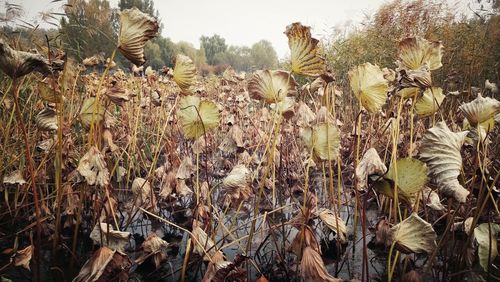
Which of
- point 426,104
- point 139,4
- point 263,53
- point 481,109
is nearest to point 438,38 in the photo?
point 426,104

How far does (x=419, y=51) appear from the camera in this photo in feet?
3.19

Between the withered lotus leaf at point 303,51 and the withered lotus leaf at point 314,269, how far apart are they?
21.9 inches

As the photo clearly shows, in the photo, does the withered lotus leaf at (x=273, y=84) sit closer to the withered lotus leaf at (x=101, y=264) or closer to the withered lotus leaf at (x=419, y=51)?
the withered lotus leaf at (x=419, y=51)

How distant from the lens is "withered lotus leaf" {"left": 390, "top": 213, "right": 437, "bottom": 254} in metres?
0.69

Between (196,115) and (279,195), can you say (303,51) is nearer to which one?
(196,115)

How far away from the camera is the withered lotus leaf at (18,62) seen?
0.66 meters

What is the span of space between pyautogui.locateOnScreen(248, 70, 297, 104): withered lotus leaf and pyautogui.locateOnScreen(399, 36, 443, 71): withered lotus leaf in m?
0.36

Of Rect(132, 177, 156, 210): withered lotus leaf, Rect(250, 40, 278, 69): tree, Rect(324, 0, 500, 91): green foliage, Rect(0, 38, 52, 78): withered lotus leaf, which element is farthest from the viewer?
Rect(250, 40, 278, 69): tree

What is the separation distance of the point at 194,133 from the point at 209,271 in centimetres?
59

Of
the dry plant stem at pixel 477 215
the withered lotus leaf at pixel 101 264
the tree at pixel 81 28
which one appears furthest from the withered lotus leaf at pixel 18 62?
the dry plant stem at pixel 477 215

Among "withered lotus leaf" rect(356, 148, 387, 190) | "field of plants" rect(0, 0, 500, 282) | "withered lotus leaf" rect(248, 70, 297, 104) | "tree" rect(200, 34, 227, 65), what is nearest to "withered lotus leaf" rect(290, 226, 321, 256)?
"field of plants" rect(0, 0, 500, 282)

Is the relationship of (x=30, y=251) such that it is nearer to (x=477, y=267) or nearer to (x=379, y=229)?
(x=379, y=229)

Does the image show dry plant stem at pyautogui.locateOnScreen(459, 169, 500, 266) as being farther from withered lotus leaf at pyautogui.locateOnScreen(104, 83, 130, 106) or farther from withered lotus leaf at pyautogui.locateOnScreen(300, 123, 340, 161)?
withered lotus leaf at pyautogui.locateOnScreen(104, 83, 130, 106)

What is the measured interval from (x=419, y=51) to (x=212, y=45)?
145ft
